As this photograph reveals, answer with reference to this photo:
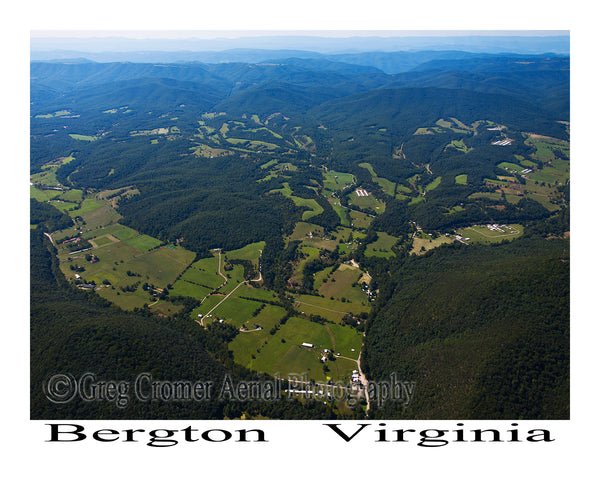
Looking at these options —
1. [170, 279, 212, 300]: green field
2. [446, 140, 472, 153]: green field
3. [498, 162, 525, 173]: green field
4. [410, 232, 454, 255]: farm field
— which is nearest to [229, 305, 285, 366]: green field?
[170, 279, 212, 300]: green field

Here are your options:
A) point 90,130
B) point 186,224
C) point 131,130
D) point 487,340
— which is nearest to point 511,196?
point 487,340

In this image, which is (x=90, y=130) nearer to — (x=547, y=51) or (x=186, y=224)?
(x=186, y=224)

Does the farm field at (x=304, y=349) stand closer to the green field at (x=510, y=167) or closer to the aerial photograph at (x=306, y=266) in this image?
the aerial photograph at (x=306, y=266)

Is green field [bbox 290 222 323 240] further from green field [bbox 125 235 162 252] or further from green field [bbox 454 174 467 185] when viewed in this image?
green field [bbox 454 174 467 185]

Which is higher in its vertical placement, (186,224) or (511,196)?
(511,196)

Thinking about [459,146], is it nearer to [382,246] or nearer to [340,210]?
[340,210]

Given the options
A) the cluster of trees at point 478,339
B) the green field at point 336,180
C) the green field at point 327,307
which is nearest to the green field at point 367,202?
the green field at point 336,180

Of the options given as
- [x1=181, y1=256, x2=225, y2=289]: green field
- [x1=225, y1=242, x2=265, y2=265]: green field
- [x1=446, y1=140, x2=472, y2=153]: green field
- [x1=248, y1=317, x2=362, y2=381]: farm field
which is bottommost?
[x1=248, y1=317, x2=362, y2=381]: farm field

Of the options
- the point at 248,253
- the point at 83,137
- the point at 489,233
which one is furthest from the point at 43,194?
the point at 489,233
